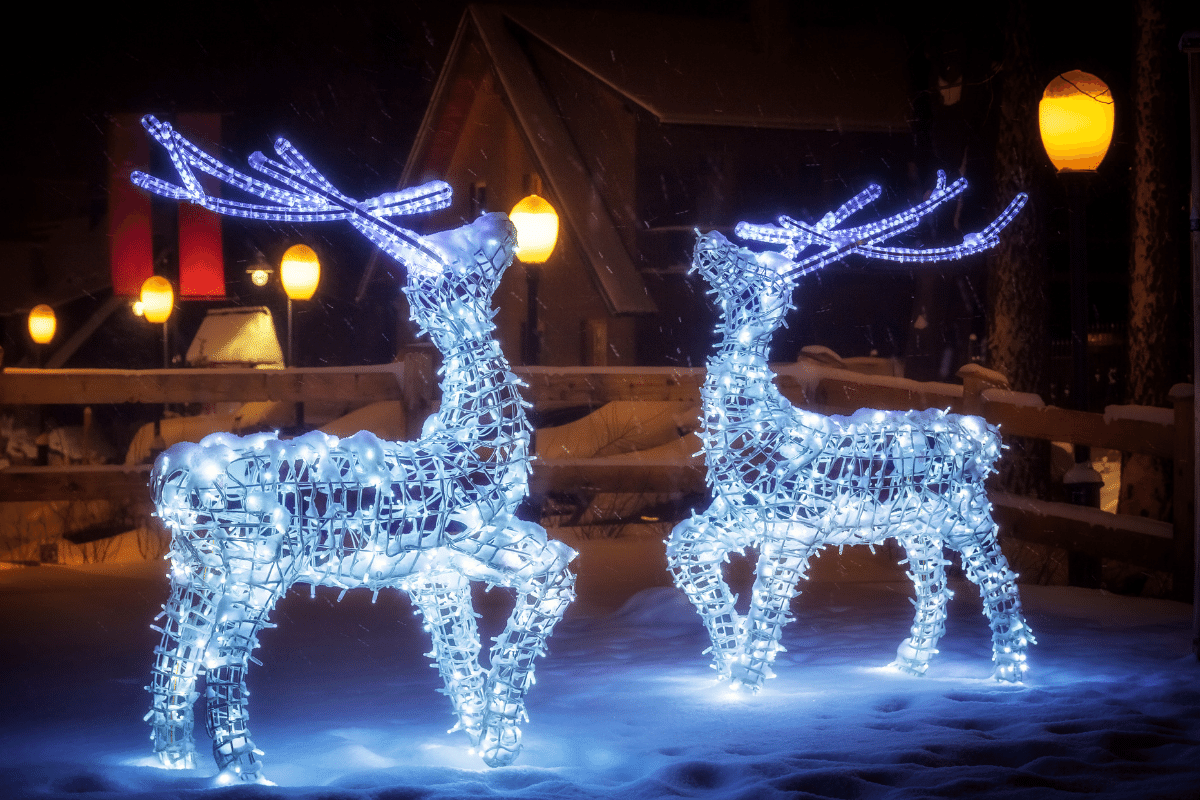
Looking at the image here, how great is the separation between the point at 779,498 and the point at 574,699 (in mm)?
1128

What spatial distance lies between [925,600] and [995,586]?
0.29 m

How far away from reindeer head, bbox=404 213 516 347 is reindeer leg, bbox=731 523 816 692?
1426 millimetres

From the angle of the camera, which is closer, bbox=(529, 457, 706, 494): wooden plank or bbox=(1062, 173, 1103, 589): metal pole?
bbox=(1062, 173, 1103, 589): metal pole

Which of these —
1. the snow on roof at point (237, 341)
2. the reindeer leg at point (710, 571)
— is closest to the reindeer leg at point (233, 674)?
the reindeer leg at point (710, 571)

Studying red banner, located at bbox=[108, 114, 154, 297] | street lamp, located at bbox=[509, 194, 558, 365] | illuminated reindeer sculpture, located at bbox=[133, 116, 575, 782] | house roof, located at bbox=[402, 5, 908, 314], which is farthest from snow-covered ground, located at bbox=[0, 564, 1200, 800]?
red banner, located at bbox=[108, 114, 154, 297]

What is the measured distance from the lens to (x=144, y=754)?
361cm

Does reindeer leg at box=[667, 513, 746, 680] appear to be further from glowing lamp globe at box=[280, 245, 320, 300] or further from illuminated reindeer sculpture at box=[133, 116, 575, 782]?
glowing lamp globe at box=[280, 245, 320, 300]

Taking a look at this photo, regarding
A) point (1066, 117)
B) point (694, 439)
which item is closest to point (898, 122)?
point (694, 439)

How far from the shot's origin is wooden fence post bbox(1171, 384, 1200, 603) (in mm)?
5828

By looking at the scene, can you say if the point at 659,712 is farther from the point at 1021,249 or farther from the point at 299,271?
the point at 299,271

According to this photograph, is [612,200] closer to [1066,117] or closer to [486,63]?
[486,63]

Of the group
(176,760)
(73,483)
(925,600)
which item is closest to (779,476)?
(925,600)

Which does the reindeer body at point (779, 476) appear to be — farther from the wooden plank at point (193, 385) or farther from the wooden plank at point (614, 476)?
the wooden plank at point (193, 385)

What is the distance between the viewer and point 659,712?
13.5ft
